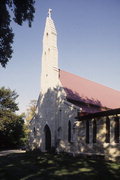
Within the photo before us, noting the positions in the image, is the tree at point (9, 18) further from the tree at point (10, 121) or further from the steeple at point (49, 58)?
the tree at point (10, 121)

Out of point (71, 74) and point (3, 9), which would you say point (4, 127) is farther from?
point (3, 9)

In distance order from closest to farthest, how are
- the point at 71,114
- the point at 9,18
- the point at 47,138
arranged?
the point at 9,18, the point at 71,114, the point at 47,138

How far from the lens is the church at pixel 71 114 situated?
751 inches

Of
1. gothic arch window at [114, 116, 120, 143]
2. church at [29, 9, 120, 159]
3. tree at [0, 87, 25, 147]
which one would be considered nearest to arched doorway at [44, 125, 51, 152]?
church at [29, 9, 120, 159]

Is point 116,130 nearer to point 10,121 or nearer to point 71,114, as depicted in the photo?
point 71,114

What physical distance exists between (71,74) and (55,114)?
7.31m

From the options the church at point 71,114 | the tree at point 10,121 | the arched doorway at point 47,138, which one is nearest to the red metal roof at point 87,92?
the church at point 71,114

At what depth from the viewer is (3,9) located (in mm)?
12445

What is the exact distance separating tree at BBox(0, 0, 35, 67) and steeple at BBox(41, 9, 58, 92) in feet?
45.5

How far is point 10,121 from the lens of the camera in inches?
1647

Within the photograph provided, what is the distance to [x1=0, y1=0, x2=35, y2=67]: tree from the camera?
12.8 meters

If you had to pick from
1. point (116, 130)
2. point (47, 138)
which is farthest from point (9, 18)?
point (47, 138)

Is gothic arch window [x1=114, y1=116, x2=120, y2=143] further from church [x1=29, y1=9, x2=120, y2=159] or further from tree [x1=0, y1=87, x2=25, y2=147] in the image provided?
tree [x1=0, y1=87, x2=25, y2=147]

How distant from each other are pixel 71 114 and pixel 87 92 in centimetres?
551
